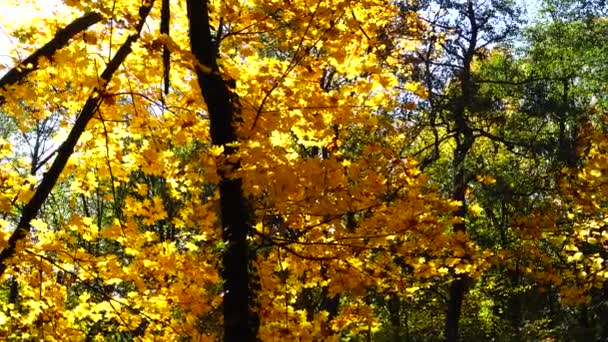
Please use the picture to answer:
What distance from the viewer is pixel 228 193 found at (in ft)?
13.7

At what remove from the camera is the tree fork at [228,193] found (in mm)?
4125

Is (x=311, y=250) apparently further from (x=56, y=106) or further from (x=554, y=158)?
(x=554, y=158)

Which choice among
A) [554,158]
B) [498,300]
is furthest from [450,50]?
[498,300]

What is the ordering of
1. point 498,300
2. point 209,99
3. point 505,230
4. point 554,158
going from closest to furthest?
point 209,99 < point 554,158 < point 498,300 < point 505,230

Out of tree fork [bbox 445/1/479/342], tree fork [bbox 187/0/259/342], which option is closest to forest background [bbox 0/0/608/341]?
tree fork [bbox 187/0/259/342]

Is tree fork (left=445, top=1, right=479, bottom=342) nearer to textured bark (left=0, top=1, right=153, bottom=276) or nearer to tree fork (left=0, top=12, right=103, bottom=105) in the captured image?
tree fork (left=0, top=12, right=103, bottom=105)

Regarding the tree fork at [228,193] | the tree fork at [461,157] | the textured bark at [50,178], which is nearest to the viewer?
the textured bark at [50,178]

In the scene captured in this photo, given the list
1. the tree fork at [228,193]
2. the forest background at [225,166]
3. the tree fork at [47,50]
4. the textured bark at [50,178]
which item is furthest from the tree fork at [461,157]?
the textured bark at [50,178]

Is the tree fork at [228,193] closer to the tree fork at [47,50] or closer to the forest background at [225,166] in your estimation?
the forest background at [225,166]

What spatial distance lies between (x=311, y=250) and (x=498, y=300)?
791 inches

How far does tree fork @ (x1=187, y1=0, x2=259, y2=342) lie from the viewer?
162 inches

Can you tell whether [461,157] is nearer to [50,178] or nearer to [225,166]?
[225,166]

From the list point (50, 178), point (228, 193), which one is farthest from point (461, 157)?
point (50, 178)

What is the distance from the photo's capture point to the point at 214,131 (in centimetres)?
418
